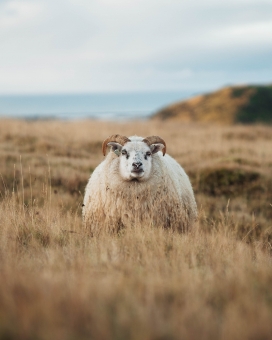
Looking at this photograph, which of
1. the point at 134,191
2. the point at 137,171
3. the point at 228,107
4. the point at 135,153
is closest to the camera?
the point at 137,171

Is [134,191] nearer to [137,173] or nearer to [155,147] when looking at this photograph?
[137,173]

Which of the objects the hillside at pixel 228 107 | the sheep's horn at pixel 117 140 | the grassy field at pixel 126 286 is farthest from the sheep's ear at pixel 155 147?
the hillside at pixel 228 107

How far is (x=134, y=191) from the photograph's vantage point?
722 cm

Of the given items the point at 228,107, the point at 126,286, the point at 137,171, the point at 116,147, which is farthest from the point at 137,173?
the point at 228,107

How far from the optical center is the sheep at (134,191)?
714 centimetres

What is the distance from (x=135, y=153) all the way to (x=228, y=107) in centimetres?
4174

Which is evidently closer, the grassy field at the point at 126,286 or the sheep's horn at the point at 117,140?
the grassy field at the point at 126,286

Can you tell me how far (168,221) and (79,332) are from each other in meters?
4.64

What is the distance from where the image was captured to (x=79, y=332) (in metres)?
2.85

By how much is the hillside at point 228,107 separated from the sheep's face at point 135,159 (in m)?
37.2

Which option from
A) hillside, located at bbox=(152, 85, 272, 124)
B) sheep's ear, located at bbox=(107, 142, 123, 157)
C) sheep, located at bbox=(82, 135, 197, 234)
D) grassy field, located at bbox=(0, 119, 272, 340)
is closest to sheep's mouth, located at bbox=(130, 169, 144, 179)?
sheep, located at bbox=(82, 135, 197, 234)

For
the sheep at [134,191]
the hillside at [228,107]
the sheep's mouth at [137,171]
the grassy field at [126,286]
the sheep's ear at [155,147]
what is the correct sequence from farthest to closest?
1. the hillside at [228,107]
2. the sheep's ear at [155,147]
3. the sheep at [134,191]
4. the sheep's mouth at [137,171]
5. the grassy field at [126,286]

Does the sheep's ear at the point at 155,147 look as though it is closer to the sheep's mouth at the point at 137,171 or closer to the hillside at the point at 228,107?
the sheep's mouth at the point at 137,171

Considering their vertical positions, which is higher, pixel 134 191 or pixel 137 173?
pixel 137 173
